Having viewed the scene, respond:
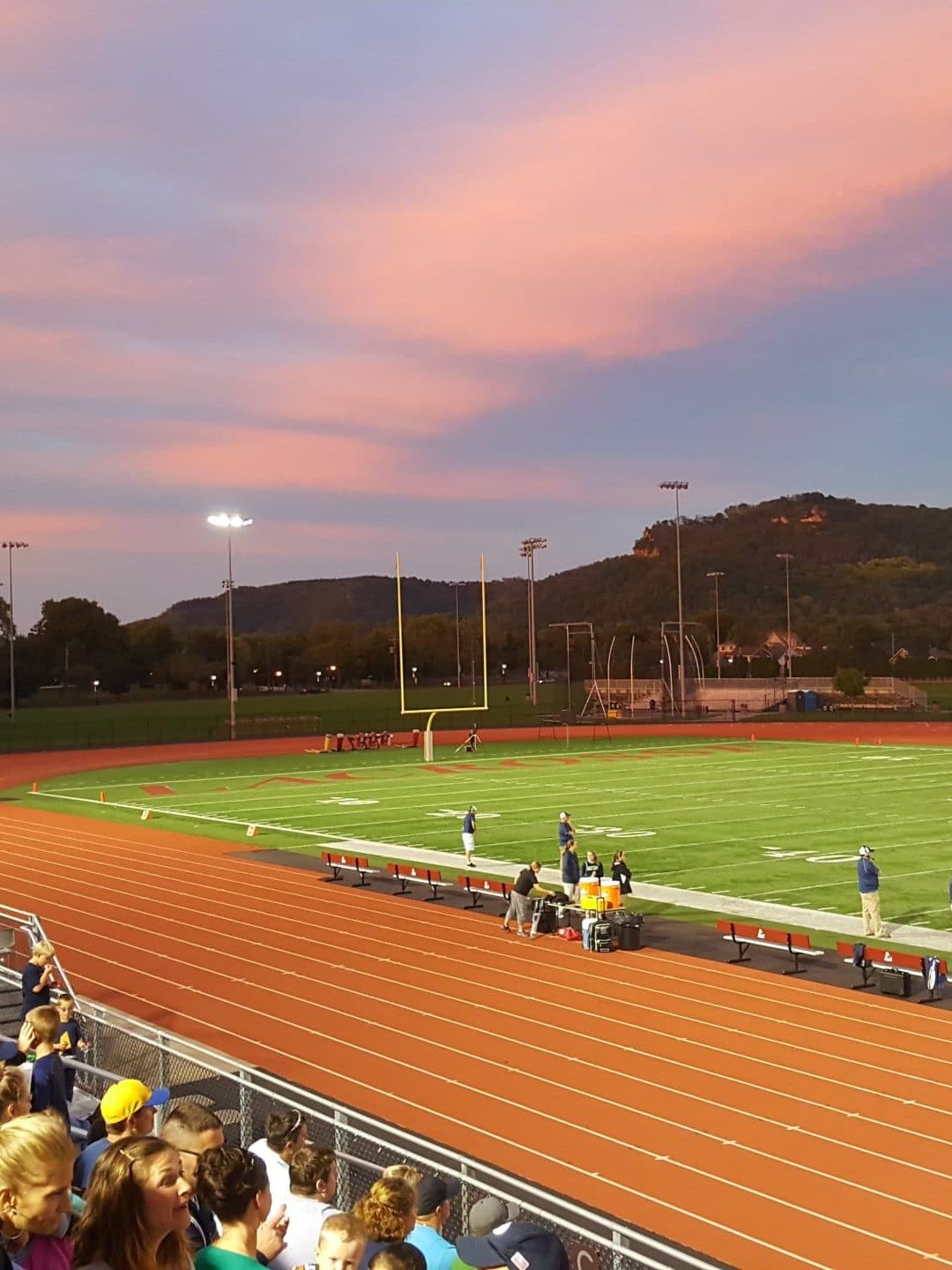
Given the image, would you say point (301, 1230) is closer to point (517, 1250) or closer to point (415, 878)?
point (517, 1250)

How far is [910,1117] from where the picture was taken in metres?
10.8

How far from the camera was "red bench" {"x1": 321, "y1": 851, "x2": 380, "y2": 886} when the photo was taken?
77.7 feet

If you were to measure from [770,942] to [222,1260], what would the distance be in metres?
13.6

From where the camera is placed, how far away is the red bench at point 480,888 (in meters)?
21.4

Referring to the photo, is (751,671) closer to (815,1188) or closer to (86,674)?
(86,674)

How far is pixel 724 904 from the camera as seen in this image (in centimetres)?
2072

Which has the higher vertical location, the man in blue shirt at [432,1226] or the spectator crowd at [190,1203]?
the spectator crowd at [190,1203]

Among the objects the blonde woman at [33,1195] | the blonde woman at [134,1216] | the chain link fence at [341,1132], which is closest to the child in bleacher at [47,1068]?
the chain link fence at [341,1132]

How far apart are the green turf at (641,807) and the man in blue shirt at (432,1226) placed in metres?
15.2

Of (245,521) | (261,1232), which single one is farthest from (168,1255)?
(245,521)

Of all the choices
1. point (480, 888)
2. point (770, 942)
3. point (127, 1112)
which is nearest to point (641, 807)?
point (480, 888)

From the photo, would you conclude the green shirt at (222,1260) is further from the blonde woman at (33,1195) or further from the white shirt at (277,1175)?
the white shirt at (277,1175)

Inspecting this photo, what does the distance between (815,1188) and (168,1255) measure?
23.2 feet

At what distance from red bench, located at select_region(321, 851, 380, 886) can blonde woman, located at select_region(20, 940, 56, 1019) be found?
13242 millimetres
